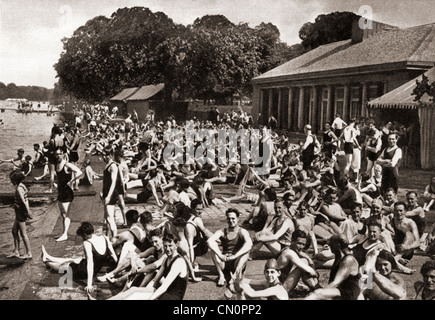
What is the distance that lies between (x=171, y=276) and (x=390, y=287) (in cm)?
256

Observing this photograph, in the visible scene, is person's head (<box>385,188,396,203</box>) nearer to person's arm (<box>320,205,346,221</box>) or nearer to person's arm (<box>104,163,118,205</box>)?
person's arm (<box>320,205,346,221</box>)

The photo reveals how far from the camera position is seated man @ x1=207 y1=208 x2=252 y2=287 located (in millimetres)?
6539

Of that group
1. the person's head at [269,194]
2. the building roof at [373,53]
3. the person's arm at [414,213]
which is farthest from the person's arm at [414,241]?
the building roof at [373,53]

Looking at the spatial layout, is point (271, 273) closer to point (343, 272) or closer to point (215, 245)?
point (343, 272)

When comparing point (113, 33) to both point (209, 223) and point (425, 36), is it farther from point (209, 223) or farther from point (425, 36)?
point (425, 36)

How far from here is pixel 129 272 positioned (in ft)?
21.8

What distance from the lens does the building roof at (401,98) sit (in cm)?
1644

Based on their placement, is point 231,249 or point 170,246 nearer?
point 170,246

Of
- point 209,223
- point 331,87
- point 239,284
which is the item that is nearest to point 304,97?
point 331,87

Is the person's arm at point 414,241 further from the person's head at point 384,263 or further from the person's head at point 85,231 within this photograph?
the person's head at point 85,231

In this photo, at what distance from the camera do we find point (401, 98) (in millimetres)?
17266

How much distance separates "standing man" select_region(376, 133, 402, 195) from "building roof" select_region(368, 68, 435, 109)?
6.22m

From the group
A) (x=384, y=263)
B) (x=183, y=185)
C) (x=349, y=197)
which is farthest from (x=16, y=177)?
(x=349, y=197)
